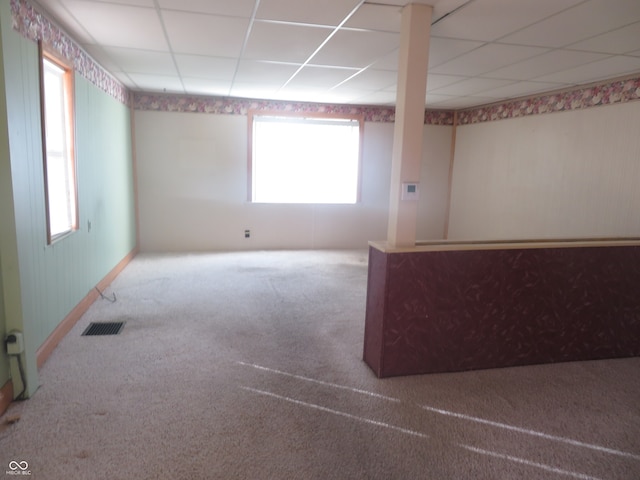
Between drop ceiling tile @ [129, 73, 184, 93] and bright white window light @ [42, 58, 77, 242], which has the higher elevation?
drop ceiling tile @ [129, 73, 184, 93]

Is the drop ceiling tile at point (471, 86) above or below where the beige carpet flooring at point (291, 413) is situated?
above

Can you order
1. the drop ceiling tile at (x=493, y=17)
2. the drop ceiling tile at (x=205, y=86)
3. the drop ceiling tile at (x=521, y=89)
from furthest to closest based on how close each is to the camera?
1. the drop ceiling tile at (x=205, y=86)
2. the drop ceiling tile at (x=521, y=89)
3. the drop ceiling tile at (x=493, y=17)

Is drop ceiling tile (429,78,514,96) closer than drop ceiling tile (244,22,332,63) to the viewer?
No

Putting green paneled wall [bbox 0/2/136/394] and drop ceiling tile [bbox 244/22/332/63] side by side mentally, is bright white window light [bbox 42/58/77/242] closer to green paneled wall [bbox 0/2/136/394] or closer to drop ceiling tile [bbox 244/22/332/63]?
green paneled wall [bbox 0/2/136/394]

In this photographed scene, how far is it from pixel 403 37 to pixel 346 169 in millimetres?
4182

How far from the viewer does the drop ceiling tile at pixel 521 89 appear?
460cm

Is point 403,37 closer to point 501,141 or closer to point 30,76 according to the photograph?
point 30,76

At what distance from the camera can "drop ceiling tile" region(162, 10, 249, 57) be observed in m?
2.86

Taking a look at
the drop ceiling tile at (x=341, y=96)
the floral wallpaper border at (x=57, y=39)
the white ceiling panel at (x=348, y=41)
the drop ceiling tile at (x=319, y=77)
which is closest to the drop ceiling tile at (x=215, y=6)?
the white ceiling panel at (x=348, y=41)

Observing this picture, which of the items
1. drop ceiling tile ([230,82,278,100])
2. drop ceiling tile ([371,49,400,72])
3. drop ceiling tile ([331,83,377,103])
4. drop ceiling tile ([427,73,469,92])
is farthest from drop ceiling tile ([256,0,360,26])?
drop ceiling tile ([230,82,278,100])

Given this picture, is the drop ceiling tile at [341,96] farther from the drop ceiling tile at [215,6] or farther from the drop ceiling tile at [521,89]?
the drop ceiling tile at [215,6]

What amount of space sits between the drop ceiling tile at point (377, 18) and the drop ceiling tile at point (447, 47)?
415 millimetres

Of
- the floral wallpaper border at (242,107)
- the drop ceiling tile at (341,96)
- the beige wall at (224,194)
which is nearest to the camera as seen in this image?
the drop ceiling tile at (341,96)
